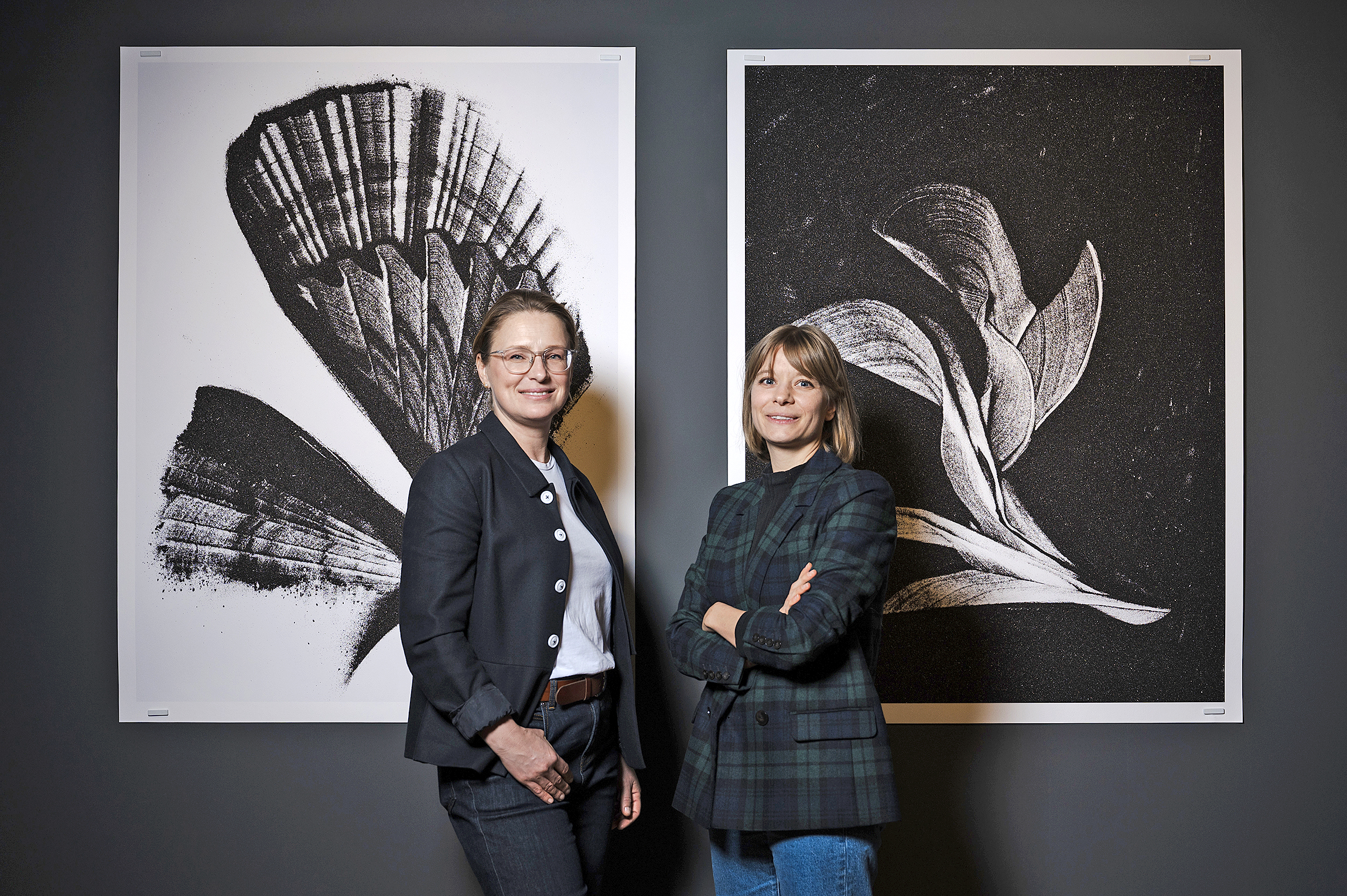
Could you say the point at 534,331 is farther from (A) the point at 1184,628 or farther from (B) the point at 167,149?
(A) the point at 1184,628

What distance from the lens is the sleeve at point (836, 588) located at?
4.88 ft

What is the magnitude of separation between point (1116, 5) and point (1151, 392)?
109 centimetres

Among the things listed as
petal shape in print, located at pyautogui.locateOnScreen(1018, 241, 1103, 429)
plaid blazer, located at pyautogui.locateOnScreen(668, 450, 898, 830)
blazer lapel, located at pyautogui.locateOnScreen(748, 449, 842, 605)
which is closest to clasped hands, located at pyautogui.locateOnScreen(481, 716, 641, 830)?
plaid blazer, located at pyautogui.locateOnScreen(668, 450, 898, 830)

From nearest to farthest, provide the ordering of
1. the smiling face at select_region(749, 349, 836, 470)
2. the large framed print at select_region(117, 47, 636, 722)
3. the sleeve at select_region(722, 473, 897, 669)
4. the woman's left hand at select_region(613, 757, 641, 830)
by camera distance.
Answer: the sleeve at select_region(722, 473, 897, 669)
the smiling face at select_region(749, 349, 836, 470)
the woman's left hand at select_region(613, 757, 641, 830)
the large framed print at select_region(117, 47, 636, 722)

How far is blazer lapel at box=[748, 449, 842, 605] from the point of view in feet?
5.39

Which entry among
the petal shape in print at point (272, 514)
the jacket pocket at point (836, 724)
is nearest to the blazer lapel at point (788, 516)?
the jacket pocket at point (836, 724)

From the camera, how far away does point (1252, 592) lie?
236 centimetres

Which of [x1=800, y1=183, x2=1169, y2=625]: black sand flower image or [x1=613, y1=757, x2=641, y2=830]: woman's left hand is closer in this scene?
[x1=613, y1=757, x2=641, y2=830]: woman's left hand

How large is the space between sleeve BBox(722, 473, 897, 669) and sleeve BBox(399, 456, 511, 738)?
48 cm

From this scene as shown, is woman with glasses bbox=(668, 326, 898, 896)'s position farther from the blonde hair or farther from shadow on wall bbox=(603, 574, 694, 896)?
shadow on wall bbox=(603, 574, 694, 896)

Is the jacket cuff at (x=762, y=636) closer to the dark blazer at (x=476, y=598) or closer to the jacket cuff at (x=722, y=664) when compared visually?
the jacket cuff at (x=722, y=664)

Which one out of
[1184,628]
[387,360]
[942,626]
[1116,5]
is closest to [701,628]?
[942,626]

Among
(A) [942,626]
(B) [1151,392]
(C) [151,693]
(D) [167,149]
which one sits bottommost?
(C) [151,693]

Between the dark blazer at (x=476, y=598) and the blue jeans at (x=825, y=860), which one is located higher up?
the dark blazer at (x=476, y=598)
